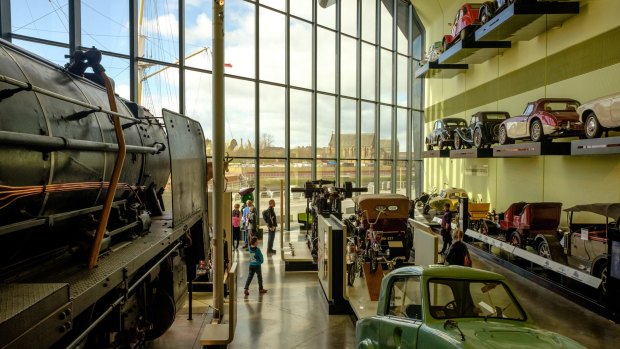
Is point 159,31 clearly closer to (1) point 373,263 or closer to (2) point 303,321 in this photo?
(1) point 373,263

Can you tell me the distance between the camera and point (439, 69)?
51.5 ft

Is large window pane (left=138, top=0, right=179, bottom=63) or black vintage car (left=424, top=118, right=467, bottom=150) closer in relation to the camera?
large window pane (left=138, top=0, right=179, bottom=63)

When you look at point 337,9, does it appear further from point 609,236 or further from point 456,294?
point 456,294

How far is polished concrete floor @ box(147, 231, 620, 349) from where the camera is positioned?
587 centimetres

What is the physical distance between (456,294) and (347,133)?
14127 mm

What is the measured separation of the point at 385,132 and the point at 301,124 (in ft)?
18.0

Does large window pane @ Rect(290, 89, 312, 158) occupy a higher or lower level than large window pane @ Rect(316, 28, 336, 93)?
lower

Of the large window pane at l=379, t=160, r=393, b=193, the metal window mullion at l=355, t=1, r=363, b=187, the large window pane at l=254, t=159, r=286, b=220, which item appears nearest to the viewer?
the large window pane at l=254, t=159, r=286, b=220

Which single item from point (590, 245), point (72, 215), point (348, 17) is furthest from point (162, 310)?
point (348, 17)

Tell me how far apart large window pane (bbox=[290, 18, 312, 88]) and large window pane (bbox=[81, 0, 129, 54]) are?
6386mm

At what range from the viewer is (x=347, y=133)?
1728cm

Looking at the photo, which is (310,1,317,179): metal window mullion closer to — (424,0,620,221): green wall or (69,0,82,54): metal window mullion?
(424,0,620,221): green wall

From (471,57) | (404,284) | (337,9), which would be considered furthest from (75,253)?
(337,9)

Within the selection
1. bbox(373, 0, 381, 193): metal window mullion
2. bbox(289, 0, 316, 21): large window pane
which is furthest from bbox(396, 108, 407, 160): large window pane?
bbox(289, 0, 316, 21): large window pane
